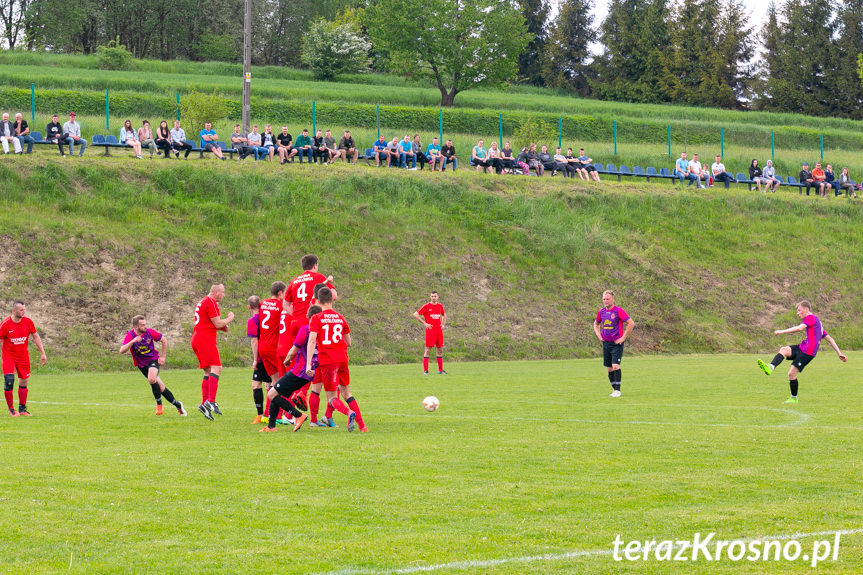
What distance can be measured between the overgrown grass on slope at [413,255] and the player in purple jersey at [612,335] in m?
12.1

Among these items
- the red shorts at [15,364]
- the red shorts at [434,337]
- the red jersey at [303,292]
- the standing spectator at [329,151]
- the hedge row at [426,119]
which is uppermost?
the hedge row at [426,119]

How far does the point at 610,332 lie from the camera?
1856cm

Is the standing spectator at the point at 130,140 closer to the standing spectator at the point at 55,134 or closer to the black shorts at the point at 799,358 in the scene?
the standing spectator at the point at 55,134

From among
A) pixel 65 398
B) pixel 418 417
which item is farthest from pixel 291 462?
pixel 65 398

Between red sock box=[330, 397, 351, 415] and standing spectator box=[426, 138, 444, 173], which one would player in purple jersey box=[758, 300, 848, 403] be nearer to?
red sock box=[330, 397, 351, 415]

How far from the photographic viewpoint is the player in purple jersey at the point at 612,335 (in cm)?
1816

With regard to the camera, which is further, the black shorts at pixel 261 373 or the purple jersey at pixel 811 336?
the purple jersey at pixel 811 336

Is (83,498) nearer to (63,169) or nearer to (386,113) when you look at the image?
(63,169)

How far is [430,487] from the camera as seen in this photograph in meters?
8.98

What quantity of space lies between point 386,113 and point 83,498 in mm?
48183

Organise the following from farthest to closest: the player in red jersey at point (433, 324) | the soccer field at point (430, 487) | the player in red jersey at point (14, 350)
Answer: the player in red jersey at point (433, 324) → the player in red jersey at point (14, 350) → the soccer field at point (430, 487)

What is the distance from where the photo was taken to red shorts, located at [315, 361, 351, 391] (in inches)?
503

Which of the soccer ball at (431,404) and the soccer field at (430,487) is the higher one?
the soccer field at (430,487)

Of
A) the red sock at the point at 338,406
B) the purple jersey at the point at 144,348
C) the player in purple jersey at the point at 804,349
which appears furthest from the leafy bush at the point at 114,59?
the red sock at the point at 338,406
